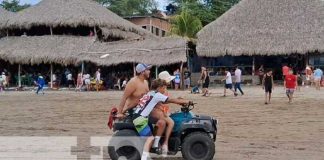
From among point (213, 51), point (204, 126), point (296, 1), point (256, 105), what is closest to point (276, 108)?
point (256, 105)

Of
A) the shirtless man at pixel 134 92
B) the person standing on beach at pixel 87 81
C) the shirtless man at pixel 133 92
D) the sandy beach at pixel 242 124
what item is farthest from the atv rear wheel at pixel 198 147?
the person standing on beach at pixel 87 81

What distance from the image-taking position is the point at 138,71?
27.2 feet

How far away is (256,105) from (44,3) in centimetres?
2613

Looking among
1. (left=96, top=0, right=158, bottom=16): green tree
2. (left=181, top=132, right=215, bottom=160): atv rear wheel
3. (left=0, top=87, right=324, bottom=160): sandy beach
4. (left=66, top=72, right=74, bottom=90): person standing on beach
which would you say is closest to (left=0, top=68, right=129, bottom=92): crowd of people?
(left=66, top=72, right=74, bottom=90): person standing on beach

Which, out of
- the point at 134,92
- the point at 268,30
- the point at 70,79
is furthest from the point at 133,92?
the point at 70,79

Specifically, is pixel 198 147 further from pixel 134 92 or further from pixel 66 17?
pixel 66 17

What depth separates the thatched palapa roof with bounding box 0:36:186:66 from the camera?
33.3 m

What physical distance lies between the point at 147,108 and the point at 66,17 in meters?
31.0

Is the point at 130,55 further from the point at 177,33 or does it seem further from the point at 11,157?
the point at 11,157

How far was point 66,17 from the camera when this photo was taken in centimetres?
3797

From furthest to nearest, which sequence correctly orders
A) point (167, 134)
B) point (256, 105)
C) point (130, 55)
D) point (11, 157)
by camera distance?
point (130, 55), point (256, 105), point (11, 157), point (167, 134)

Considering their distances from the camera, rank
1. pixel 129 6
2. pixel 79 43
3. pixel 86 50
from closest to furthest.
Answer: pixel 86 50, pixel 79 43, pixel 129 6

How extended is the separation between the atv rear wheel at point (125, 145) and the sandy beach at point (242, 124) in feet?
4.73

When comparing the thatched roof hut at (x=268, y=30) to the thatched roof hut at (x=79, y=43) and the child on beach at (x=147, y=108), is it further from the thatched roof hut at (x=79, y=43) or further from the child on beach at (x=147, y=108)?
the child on beach at (x=147, y=108)
